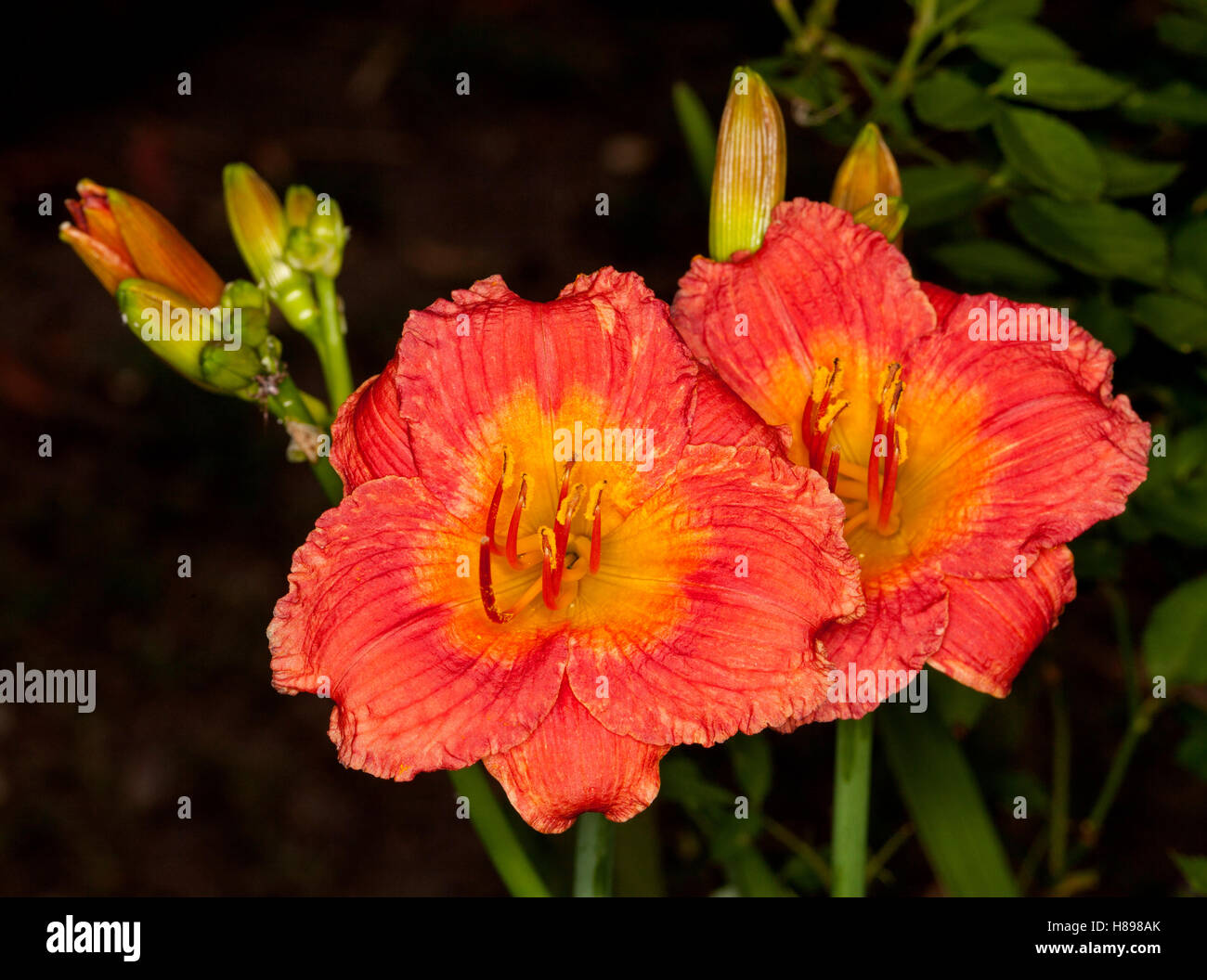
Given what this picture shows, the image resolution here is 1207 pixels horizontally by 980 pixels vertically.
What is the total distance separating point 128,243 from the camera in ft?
5.34

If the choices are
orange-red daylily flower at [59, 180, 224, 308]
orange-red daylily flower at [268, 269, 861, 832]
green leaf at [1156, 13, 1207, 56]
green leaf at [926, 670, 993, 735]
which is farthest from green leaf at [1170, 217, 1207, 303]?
orange-red daylily flower at [59, 180, 224, 308]

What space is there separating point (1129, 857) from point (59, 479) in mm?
2711

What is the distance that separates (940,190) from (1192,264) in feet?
1.13

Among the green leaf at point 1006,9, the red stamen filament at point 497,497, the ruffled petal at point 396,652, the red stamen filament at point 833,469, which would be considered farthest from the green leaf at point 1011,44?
the ruffled petal at point 396,652

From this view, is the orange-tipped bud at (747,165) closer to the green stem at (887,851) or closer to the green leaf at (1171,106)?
the green leaf at (1171,106)

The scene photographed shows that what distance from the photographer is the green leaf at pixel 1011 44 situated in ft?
5.67

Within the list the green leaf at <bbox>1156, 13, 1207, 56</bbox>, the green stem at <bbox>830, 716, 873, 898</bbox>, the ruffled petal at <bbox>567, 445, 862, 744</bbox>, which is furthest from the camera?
the green leaf at <bbox>1156, 13, 1207, 56</bbox>

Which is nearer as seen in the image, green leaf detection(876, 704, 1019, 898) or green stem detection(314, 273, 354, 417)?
green stem detection(314, 273, 354, 417)

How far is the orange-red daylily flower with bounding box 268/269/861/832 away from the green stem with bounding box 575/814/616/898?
198 millimetres

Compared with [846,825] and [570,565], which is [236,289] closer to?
[570,565]

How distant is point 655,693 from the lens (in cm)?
131

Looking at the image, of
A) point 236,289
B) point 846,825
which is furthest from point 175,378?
point 846,825

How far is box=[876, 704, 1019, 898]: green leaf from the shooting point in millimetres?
1779

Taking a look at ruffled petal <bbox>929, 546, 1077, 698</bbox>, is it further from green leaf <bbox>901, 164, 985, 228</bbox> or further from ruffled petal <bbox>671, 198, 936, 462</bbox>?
green leaf <bbox>901, 164, 985, 228</bbox>
